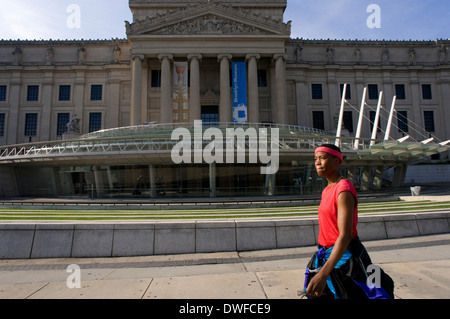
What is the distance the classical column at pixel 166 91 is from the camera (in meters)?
48.8

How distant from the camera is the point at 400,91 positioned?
61.6 meters

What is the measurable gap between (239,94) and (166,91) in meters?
11.6

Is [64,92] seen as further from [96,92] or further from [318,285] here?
[318,285]

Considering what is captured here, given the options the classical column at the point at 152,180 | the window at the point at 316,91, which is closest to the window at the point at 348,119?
the window at the point at 316,91

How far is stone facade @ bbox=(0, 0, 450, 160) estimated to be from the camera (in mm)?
50875

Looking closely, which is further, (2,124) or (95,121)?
(95,121)

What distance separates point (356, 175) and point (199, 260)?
97.6 ft

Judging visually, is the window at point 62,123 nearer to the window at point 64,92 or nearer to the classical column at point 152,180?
the window at point 64,92

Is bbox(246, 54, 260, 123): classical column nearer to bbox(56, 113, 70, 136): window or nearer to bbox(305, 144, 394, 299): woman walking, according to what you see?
bbox(56, 113, 70, 136): window

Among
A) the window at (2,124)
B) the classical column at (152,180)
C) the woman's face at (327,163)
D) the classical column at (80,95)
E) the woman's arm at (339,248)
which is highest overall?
the classical column at (80,95)

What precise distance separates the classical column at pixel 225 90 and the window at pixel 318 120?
18.4 m

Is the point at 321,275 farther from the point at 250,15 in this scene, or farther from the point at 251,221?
the point at 250,15

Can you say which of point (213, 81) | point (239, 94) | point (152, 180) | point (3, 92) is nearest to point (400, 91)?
point (239, 94)

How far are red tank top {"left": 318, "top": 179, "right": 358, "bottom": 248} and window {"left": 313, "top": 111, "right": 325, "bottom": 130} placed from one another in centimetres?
5766
